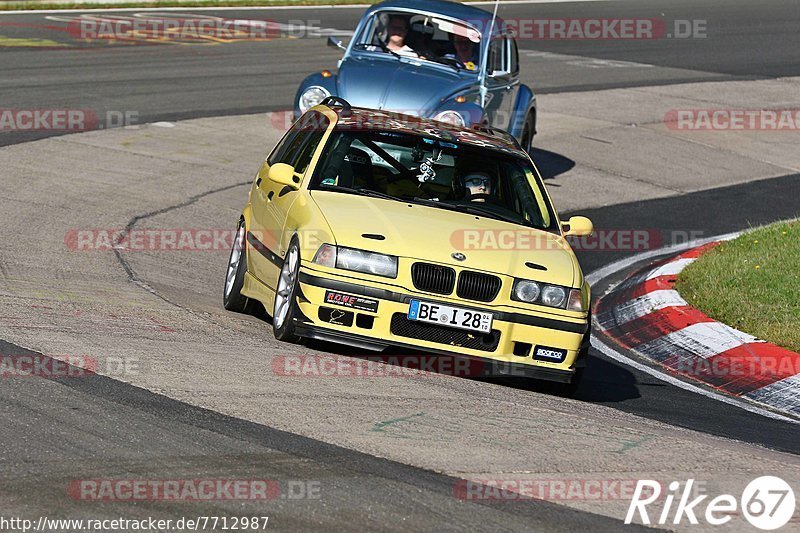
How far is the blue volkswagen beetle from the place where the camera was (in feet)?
47.6

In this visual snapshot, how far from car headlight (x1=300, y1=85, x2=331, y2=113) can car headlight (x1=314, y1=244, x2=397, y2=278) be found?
267 inches

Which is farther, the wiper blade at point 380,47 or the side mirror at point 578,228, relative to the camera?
the wiper blade at point 380,47

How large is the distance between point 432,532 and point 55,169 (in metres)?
10.4

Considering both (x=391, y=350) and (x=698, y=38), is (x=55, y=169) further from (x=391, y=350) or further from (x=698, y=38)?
(x=698, y=38)

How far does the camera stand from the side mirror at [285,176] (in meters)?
9.12

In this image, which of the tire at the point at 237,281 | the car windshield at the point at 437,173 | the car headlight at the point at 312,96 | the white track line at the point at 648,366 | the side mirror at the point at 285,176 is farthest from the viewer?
the car headlight at the point at 312,96

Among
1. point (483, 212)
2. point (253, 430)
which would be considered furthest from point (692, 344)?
point (253, 430)

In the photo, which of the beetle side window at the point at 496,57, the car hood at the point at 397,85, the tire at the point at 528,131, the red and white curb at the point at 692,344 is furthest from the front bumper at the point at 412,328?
the tire at the point at 528,131

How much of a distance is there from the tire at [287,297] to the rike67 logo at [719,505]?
290 centimetres

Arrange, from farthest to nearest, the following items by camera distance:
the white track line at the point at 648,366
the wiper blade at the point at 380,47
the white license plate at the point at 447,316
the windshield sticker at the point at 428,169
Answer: the wiper blade at the point at 380,47 < the windshield sticker at the point at 428,169 < the white track line at the point at 648,366 < the white license plate at the point at 447,316

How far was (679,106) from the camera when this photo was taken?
75.1ft

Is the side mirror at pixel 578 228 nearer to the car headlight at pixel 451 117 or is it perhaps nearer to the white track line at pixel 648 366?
the white track line at pixel 648 366

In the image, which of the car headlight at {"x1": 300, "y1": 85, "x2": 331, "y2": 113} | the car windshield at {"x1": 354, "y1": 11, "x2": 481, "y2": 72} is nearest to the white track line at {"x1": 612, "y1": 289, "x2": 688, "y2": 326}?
the car headlight at {"x1": 300, "y1": 85, "x2": 331, "y2": 113}

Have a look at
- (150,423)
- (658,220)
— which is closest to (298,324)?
(150,423)
